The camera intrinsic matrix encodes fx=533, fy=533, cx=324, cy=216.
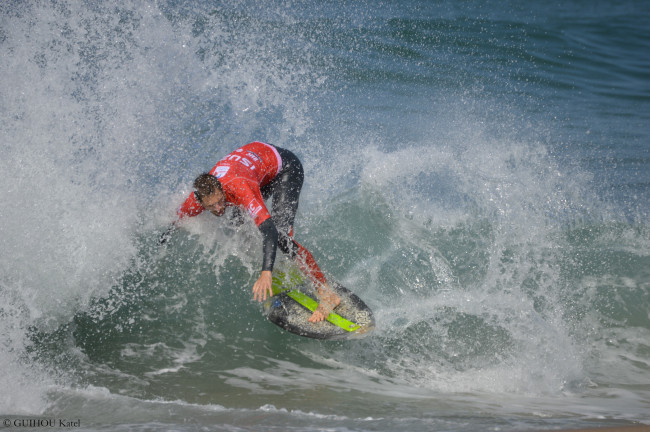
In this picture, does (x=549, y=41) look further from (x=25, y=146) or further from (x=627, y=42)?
(x=25, y=146)

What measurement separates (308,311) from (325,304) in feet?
0.53

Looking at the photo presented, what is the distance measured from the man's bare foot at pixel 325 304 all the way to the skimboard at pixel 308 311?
4 centimetres

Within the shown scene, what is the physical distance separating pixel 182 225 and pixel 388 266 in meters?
2.13

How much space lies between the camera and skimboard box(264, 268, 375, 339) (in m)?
4.40

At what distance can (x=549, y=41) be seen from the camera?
47.4 feet

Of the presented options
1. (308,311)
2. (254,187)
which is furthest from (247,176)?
(308,311)

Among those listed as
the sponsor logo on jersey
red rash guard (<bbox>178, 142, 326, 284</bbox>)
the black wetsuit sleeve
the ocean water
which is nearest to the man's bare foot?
red rash guard (<bbox>178, 142, 326, 284</bbox>)

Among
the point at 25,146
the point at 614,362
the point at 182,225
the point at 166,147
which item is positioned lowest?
the point at 614,362

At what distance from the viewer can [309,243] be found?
5.82 meters

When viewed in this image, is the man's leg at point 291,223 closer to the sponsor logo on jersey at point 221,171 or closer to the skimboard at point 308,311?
the skimboard at point 308,311

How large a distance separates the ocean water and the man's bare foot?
0.89 feet

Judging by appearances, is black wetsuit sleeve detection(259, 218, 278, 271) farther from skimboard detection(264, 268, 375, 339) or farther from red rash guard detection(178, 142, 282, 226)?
skimboard detection(264, 268, 375, 339)

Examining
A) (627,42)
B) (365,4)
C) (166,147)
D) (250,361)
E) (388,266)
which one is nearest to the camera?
(250,361)

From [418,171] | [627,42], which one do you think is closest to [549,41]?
[627,42]
